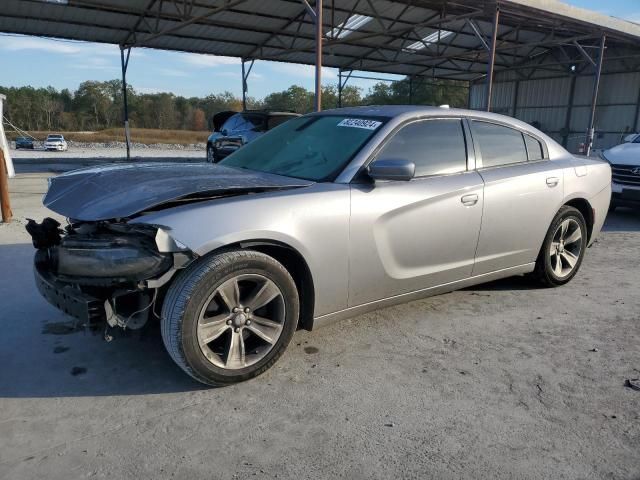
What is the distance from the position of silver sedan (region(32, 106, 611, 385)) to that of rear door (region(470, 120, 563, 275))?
1 cm

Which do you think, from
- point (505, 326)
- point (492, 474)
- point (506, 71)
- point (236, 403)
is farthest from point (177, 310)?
point (506, 71)

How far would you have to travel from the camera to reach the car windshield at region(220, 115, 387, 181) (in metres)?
3.21

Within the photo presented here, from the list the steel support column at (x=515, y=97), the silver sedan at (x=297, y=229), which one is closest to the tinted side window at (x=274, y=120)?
the silver sedan at (x=297, y=229)

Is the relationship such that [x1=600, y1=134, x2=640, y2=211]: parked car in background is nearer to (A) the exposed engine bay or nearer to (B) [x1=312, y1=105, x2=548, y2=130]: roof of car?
(B) [x1=312, y1=105, x2=548, y2=130]: roof of car

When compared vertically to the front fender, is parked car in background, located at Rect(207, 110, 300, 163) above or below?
above

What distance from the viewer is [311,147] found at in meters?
3.49

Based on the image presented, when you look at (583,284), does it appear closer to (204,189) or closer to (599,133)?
(204,189)

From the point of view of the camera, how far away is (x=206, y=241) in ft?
8.00

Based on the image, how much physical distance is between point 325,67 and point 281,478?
75.0 ft

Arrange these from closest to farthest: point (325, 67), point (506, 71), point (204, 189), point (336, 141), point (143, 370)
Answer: point (204, 189), point (143, 370), point (336, 141), point (325, 67), point (506, 71)

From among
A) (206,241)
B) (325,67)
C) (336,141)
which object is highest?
Result: (325,67)

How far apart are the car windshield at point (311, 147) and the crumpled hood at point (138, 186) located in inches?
6.9

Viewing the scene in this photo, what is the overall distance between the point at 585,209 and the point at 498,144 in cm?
135

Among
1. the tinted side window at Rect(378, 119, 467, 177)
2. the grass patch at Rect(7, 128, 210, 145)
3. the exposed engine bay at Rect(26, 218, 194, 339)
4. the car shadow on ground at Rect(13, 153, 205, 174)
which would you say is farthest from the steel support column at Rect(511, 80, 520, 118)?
the grass patch at Rect(7, 128, 210, 145)
